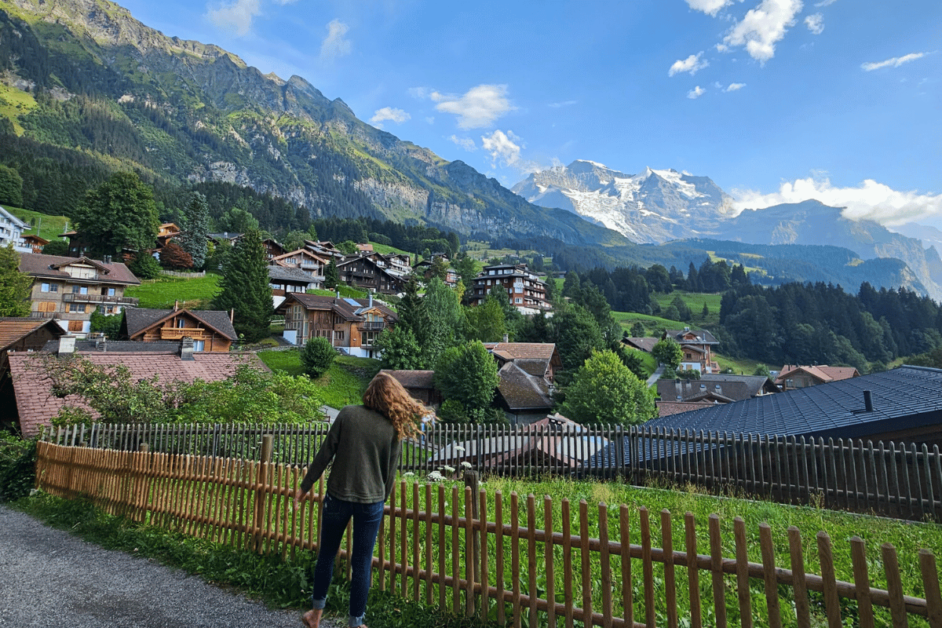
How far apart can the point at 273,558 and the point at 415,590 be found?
219cm

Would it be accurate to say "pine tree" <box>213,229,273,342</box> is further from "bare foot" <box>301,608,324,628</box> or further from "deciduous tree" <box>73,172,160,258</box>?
"bare foot" <box>301,608,324,628</box>

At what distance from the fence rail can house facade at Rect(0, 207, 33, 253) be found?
97603mm

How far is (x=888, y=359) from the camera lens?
115 metres

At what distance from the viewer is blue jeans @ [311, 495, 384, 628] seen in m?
4.18

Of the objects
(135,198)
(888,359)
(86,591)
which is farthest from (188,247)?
(888,359)

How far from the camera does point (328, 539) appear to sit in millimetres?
4336

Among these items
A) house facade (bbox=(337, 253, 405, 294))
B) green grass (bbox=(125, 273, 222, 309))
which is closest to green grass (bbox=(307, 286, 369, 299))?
house facade (bbox=(337, 253, 405, 294))

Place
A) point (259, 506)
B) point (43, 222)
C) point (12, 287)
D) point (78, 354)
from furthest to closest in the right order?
point (43, 222) < point (12, 287) < point (78, 354) < point (259, 506)

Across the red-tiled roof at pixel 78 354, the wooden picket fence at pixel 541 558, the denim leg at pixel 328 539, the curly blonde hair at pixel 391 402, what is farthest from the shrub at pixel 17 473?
the curly blonde hair at pixel 391 402

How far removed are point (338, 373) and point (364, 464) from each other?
44.3 meters

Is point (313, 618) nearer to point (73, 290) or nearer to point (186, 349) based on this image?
point (186, 349)

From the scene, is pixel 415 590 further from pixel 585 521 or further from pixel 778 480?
pixel 778 480

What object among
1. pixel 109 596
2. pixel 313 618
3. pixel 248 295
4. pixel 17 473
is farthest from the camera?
pixel 248 295

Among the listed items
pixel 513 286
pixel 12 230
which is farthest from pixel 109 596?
pixel 513 286
